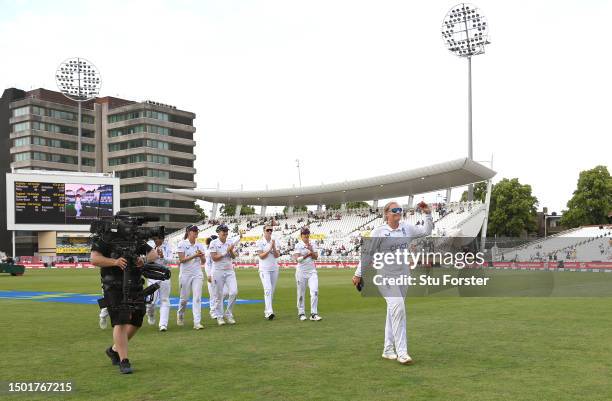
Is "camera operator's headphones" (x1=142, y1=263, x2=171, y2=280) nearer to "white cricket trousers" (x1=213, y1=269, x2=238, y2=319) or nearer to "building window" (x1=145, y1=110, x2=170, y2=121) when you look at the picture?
"white cricket trousers" (x1=213, y1=269, x2=238, y2=319)

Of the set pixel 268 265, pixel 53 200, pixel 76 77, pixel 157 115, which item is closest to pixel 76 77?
pixel 76 77

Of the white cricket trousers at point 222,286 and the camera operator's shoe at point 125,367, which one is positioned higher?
the white cricket trousers at point 222,286

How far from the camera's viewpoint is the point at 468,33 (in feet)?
209

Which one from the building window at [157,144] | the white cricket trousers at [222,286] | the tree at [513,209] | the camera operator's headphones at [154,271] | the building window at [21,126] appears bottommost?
the white cricket trousers at [222,286]

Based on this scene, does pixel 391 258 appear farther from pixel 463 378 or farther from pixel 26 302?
pixel 26 302

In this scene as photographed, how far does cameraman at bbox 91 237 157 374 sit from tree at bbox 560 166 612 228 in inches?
3099

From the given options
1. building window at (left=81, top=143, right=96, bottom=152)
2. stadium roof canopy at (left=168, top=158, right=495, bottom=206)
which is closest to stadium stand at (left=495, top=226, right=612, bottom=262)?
stadium roof canopy at (left=168, top=158, right=495, bottom=206)

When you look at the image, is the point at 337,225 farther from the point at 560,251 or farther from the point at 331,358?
the point at 331,358

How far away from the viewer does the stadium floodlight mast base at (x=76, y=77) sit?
87688 mm

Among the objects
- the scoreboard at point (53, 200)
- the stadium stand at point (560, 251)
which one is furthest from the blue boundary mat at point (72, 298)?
the scoreboard at point (53, 200)

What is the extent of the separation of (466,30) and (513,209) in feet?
105

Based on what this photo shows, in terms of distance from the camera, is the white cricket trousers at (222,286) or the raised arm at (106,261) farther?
the white cricket trousers at (222,286)

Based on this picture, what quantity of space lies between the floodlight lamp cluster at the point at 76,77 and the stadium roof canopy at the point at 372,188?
21992mm

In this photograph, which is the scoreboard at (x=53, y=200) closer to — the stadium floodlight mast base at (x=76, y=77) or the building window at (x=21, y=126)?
the stadium floodlight mast base at (x=76, y=77)
